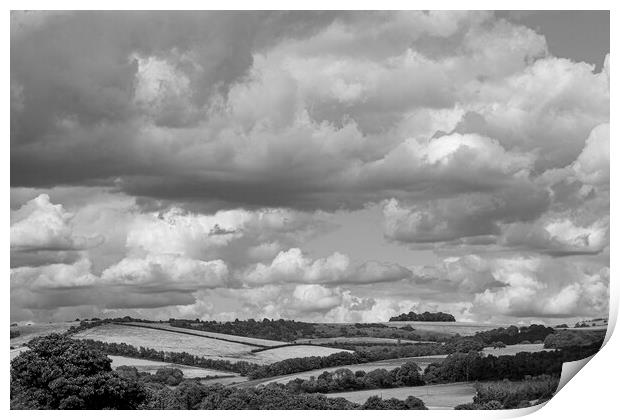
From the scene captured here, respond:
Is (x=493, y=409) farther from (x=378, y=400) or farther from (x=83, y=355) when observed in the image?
(x=83, y=355)

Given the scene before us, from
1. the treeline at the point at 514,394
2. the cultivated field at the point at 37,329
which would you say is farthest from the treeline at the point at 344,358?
the cultivated field at the point at 37,329

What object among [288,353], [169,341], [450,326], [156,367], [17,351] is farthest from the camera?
[450,326]

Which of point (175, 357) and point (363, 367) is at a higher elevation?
point (175, 357)

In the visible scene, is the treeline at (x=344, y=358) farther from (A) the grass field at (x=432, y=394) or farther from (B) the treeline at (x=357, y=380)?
(A) the grass field at (x=432, y=394)

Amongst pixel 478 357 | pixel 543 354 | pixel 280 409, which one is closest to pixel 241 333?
pixel 280 409

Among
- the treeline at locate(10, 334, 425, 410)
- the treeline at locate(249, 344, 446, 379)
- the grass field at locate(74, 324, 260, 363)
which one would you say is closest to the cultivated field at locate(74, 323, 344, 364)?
the grass field at locate(74, 324, 260, 363)

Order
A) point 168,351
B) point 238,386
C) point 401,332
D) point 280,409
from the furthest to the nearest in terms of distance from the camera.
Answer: point 401,332 < point 168,351 < point 238,386 < point 280,409

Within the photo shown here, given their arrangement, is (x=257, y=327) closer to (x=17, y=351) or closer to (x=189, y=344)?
(x=189, y=344)

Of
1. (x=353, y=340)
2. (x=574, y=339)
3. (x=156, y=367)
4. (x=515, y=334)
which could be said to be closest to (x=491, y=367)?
(x=515, y=334)
